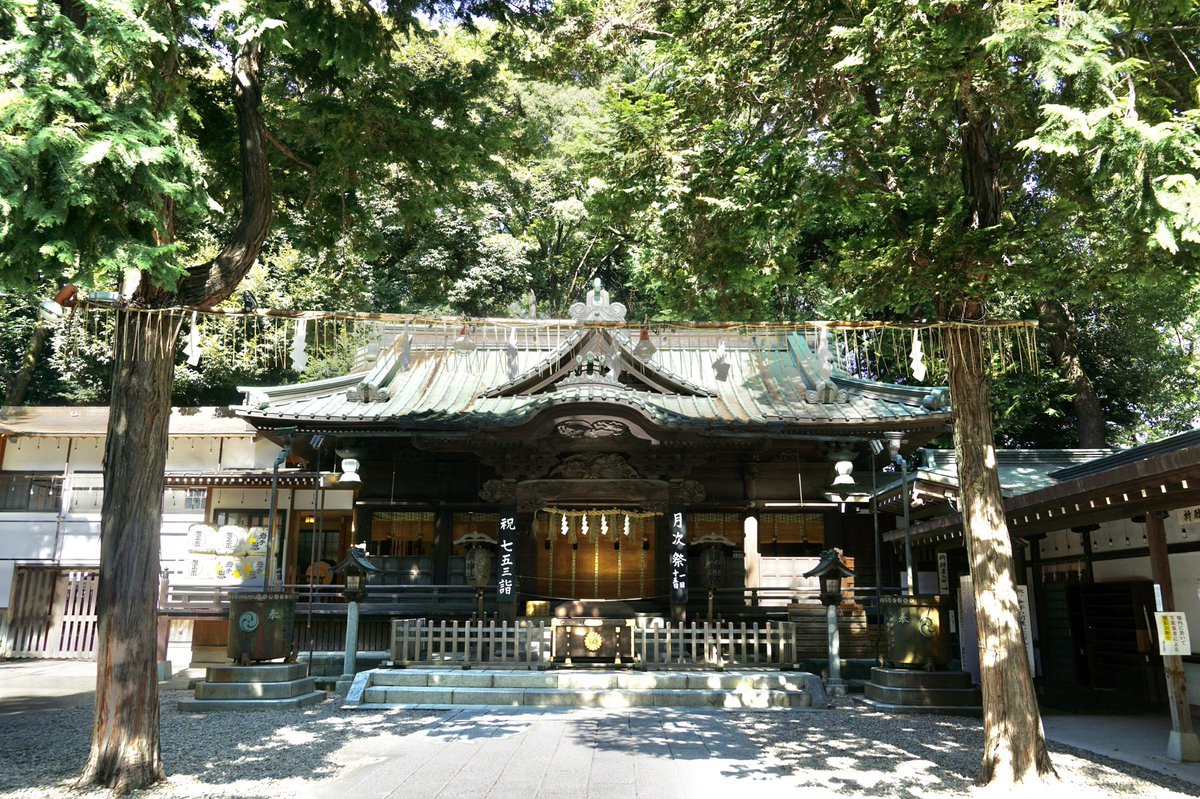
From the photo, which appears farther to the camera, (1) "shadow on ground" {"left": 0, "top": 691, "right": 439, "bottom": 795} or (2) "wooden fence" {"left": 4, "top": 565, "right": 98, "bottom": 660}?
(2) "wooden fence" {"left": 4, "top": 565, "right": 98, "bottom": 660}

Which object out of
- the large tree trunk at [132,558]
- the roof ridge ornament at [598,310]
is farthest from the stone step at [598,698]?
the roof ridge ornament at [598,310]

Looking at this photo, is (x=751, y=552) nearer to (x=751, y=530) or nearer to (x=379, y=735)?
(x=751, y=530)

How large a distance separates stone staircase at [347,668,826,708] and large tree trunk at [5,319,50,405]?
78.0 feet

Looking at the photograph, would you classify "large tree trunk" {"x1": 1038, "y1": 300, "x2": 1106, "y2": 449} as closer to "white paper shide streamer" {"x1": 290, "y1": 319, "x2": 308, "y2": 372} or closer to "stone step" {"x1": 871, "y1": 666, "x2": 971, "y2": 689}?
"stone step" {"x1": 871, "y1": 666, "x2": 971, "y2": 689}

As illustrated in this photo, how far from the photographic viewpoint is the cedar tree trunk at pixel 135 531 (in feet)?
21.9

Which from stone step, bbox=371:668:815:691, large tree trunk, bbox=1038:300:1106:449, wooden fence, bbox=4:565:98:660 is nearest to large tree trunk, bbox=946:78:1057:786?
stone step, bbox=371:668:815:691

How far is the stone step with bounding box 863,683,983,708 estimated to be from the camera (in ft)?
36.7

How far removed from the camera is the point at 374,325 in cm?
2292

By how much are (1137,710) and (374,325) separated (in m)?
19.5

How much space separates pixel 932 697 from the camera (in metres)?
11.2

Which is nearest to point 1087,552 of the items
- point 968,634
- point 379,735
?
point 968,634

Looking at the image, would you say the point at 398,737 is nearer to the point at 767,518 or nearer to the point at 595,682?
the point at 595,682

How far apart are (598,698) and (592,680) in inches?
18.0

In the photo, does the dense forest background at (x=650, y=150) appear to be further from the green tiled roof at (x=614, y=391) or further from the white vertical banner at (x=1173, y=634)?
the white vertical banner at (x=1173, y=634)
